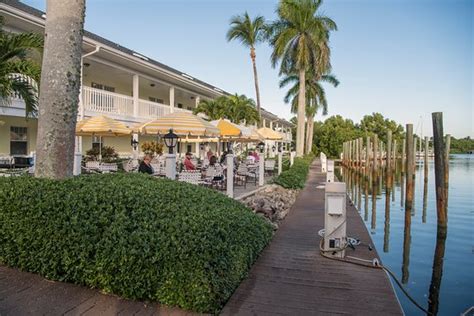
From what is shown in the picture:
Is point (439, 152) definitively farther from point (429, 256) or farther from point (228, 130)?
point (228, 130)

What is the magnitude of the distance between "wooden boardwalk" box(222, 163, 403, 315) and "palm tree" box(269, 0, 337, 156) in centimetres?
2217

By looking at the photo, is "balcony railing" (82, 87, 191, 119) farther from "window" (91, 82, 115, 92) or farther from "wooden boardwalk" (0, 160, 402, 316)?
"wooden boardwalk" (0, 160, 402, 316)

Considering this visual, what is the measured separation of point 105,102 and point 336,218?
13591mm

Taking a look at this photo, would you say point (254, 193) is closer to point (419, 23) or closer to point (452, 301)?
point (452, 301)

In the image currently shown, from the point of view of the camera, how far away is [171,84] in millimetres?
22078

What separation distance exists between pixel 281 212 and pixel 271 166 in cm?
910

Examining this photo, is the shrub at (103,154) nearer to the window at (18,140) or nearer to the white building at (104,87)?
the white building at (104,87)

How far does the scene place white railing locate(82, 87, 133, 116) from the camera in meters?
15.4

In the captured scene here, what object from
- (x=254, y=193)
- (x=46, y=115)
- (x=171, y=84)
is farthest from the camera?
(x=171, y=84)

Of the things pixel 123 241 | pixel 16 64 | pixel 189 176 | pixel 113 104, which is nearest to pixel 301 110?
pixel 113 104

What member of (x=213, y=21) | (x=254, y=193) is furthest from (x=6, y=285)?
(x=213, y=21)

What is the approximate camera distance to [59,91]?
5.16 metres

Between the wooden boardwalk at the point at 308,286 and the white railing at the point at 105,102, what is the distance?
11708mm

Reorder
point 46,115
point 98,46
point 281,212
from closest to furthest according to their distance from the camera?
point 46,115
point 281,212
point 98,46
